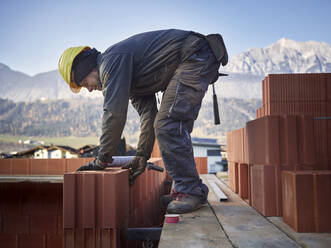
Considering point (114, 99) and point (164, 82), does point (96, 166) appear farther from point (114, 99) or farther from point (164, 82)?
point (164, 82)

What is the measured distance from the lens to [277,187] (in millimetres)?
2320

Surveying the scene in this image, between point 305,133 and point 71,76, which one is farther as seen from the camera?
point 71,76

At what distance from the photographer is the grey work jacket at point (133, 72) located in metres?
→ 2.38

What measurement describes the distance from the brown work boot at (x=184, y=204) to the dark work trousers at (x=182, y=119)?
1.6 inches

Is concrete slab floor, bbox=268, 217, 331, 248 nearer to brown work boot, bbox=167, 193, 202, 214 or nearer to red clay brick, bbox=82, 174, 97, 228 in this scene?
brown work boot, bbox=167, 193, 202, 214

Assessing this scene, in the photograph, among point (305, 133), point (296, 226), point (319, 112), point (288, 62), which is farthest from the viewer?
point (288, 62)

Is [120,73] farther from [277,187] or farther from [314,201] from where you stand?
[314,201]

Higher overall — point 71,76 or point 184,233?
point 71,76

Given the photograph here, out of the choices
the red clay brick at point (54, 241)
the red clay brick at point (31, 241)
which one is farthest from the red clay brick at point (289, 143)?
the red clay brick at point (31, 241)

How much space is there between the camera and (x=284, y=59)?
157500 millimetres

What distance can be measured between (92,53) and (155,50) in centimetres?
57

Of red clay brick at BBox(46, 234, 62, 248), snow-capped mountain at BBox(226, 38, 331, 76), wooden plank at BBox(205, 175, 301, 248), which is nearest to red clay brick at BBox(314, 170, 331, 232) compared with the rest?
wooden plank at BBox(205, 175, 301, 248)

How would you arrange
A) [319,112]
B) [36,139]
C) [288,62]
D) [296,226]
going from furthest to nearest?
[288,62]
[36,139]
[319,112]
[296,226]

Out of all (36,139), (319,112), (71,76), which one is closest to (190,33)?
(71,76)
